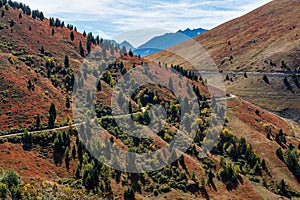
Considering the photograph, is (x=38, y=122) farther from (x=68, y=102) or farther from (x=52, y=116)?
(x=68, y=102)

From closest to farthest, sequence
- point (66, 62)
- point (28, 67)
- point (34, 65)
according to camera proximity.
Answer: point (28, 67) → point (34, 65) → point (66, 62)

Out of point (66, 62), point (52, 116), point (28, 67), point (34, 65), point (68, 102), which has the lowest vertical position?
point (52, 116)

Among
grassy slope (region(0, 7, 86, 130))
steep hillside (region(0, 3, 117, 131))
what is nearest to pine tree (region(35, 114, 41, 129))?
steep hillside (region(0, 3, 117, 131))

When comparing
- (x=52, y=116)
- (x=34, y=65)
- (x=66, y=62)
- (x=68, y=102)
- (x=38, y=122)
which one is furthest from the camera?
(x=66, y=62)

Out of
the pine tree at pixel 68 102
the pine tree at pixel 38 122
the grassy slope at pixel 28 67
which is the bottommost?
the pine tree at pixel 38 122

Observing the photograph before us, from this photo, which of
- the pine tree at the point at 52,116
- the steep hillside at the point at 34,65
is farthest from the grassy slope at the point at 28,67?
the pine tree at the point at 52,116

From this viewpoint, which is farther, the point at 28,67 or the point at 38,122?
the point at 28,67

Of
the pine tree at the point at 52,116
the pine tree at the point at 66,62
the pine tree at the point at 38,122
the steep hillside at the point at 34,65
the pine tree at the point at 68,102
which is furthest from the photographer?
the pine tree at the point at 66,62

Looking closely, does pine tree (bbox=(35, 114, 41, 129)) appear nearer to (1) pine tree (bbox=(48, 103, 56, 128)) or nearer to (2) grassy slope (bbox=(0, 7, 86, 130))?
(2) grassy slope (bbox=(0, 7, 86, 130))

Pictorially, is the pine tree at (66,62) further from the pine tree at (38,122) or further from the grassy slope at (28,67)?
the pine tree at (38,122)

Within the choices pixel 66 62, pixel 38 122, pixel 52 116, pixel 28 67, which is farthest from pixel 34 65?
pixel 38 122

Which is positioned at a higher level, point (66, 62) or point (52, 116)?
point (66, 62)
